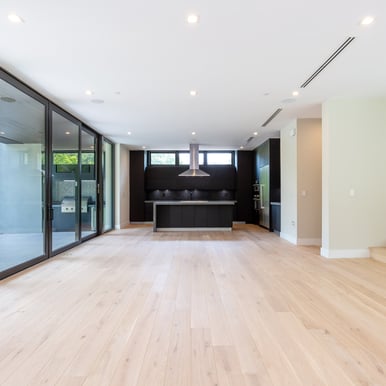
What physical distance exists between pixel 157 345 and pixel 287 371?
93 centimetres

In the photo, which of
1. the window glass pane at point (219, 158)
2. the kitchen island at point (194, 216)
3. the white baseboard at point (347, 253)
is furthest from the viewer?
the window glass pane at point (219, 158)

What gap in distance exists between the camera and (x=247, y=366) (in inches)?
73.4

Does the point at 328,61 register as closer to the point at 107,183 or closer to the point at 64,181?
the point at 64,181

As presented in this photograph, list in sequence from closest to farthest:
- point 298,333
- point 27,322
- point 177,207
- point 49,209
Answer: point 298,333 < point 27,322 < point 49,209 < point 177,207

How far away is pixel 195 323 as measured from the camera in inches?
98.7

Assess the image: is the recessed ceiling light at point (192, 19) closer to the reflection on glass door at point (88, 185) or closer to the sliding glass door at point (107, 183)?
the reflection on glass door at point (88, 185)

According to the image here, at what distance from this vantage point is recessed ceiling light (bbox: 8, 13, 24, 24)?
2656 mm

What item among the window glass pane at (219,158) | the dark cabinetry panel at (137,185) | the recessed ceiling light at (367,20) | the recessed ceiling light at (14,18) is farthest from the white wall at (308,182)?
the dark cabinetry panel at (137,185)

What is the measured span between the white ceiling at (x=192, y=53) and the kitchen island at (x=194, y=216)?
3.63 metres

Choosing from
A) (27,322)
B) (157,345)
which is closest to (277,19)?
(157,345)

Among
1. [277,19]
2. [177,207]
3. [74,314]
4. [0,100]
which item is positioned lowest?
[74,314]

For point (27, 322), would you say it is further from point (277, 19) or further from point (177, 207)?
point (177, 207)

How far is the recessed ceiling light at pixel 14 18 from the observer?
2.66 meters

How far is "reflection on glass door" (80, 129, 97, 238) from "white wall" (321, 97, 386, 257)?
5250 mm
